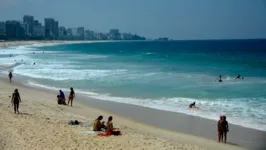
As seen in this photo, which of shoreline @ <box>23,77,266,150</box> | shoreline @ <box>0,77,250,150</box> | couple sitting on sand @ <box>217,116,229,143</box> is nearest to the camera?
shoreline @ <box>0,77,250,150</box>

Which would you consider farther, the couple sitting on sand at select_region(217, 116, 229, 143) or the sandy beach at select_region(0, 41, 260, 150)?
the couple sitting on sand at select_region(217, 116, 229, 143)

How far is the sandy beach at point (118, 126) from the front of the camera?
10.3 m

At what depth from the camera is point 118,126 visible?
1335 centimetres

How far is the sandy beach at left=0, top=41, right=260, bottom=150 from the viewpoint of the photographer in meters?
10.3

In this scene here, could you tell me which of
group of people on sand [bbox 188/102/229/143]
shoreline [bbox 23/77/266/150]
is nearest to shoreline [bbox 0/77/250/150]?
shoreline [bbox 23/77/266/150]

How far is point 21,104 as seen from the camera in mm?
16719

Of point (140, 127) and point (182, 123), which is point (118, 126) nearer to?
point (140, 127)

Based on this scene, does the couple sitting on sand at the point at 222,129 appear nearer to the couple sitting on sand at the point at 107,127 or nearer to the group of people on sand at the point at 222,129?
the group of people on sand at the point at 222,129

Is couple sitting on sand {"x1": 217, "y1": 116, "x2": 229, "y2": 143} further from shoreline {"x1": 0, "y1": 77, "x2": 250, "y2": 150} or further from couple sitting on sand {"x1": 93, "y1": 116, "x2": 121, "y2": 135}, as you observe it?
couple sitting on sand {"x1": 93, "y1": 116, "x2": 121, "y2": 135}

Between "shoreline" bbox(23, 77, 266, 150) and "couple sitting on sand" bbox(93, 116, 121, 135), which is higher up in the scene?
"couple sitting on sand" bbox(93, 116, 121, 135)

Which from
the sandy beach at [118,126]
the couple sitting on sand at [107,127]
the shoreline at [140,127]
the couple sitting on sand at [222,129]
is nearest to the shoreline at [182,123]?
the sandy beach at [118,126]

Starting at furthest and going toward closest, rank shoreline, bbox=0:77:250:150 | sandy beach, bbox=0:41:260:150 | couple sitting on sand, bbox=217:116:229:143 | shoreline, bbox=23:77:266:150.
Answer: shoreline, bbox=23:77:266:150 < couple sitting on sand, bbox=217:116:229:143 < shoreline, bbox=0:77:250:150 < sandy beach, bbox=0:41:260:150

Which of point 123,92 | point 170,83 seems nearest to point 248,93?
point 170,83

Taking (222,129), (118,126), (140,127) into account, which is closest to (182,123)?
(140,127)
